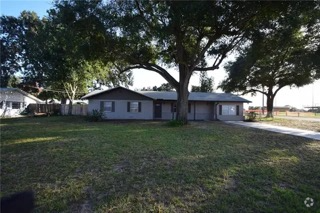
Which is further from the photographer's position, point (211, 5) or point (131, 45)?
point (131, 45)

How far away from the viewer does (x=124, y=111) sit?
84.6 feet

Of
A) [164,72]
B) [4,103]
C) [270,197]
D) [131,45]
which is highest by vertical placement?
[131,45]

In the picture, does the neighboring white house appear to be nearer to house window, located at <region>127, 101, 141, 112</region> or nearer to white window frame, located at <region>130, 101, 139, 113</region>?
house window, located at <region>127, 101, 141, 112</region>

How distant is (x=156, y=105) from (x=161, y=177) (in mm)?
21358

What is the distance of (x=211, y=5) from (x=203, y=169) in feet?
31.8

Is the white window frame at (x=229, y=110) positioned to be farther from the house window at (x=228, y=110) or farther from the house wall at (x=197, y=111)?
the house wall at (x=197, y=111)

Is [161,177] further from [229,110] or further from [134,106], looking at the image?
[229,110]

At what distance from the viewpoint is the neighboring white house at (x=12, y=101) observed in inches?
1212

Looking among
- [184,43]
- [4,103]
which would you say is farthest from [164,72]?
[4,103]

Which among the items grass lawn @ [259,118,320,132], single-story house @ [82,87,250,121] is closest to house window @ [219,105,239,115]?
single-story house @ [82,87,250,121]

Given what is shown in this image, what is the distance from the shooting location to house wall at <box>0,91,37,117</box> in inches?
1211

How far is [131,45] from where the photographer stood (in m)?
18.3

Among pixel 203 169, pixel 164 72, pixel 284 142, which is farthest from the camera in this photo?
pixel 164 72

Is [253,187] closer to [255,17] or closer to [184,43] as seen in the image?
[255,17]
